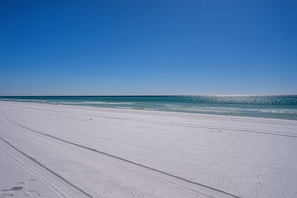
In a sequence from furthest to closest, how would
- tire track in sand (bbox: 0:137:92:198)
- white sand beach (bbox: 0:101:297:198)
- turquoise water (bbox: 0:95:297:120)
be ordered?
turquoise water (bbox: 0:95:297:120) < white sand beach (bbox: 0:101:297:198) < tire track in sand (bbox: 0:137:92:198)

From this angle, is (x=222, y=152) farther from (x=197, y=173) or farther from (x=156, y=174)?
(x=156, y=174)

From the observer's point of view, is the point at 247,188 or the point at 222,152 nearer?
the point at 247,188

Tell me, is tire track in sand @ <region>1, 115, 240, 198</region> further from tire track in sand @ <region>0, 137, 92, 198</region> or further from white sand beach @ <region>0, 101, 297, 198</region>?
tire track in sand @ <region>0, 137, 92, 198</region>

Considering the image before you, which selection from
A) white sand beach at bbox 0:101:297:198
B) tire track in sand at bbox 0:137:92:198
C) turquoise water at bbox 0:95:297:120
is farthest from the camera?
turquoise water at bbox 0:95:297:120

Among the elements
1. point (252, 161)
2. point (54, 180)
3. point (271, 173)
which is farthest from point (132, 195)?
point (252, 161)

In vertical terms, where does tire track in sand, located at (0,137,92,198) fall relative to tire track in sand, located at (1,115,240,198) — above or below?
above

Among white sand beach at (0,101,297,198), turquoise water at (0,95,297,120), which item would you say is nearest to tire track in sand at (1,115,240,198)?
white sand beach at (0,101,297,198)

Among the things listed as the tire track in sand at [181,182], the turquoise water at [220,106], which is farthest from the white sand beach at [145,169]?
the turquoise water at [220,106]

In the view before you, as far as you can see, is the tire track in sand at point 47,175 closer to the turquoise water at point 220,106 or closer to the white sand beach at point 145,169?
the white sand beach at point 145,169

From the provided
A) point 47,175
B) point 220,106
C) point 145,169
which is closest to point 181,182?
point 145,169

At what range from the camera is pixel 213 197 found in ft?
11.3

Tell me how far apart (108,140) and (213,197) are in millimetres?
5211

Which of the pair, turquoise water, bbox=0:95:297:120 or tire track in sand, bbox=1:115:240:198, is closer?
tire track in sand, bbox=1:115:240:198

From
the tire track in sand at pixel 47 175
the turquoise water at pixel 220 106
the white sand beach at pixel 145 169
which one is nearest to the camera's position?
the tire track in sand at pixel 47 175
